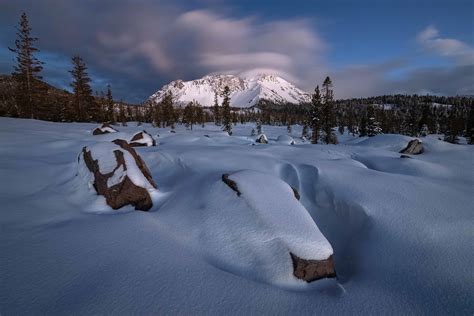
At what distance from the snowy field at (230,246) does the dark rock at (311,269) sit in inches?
3.7

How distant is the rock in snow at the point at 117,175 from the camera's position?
5.75m

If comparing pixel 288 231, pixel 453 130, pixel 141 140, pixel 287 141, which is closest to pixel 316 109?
pixel 287 141

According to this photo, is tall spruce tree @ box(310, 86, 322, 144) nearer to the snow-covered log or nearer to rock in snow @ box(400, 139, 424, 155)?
the snow-covered log

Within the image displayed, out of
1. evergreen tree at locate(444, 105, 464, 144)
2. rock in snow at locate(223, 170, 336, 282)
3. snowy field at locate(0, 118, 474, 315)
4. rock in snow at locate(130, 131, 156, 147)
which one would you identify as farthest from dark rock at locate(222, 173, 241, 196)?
evergreen tree at locate(444, 105, 464, 144)

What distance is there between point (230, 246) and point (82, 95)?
4488cm


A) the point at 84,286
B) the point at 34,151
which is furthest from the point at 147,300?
the point at 34,151

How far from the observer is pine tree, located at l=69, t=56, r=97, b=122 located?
3769 cm

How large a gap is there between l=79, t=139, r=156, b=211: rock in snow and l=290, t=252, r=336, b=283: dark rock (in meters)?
3.61

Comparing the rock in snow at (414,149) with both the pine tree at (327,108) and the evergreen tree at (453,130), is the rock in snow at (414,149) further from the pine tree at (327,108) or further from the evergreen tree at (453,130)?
the evergreen tree at (453,130)

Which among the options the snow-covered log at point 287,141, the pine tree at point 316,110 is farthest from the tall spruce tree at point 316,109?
the snow-covered log at point 287,141

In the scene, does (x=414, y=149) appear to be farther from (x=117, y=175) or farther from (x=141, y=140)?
(x=117, y=175)

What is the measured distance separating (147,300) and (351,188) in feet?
19.2

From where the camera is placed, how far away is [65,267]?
340cm

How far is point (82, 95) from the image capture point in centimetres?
3947
